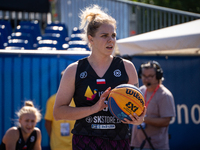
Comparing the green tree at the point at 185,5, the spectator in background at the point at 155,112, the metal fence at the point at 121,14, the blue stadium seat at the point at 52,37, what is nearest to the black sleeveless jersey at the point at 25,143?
the spectator in background at the point at 155,112

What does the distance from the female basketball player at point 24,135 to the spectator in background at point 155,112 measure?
1.57 m

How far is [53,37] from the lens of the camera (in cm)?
874

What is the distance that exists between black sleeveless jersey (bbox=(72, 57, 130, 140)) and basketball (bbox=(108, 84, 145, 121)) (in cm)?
12

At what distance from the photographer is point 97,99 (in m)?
2.28

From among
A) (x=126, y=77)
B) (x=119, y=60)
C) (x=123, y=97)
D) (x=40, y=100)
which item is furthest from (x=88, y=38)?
(x=40, y=100)

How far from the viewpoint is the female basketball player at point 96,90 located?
2260 millimetres

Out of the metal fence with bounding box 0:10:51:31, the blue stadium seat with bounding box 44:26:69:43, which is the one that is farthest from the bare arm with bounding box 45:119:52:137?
the metal fence with bounding box 0:10:51:31

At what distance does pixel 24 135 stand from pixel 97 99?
2243 millimetres

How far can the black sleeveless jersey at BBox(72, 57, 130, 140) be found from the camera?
2.26 meters

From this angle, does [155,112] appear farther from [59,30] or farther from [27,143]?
[59,30]

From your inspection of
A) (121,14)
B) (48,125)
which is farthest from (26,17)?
(48,125)

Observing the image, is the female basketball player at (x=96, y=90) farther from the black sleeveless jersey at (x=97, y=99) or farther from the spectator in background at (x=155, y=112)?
the spectator in background at (x=155, y=112)

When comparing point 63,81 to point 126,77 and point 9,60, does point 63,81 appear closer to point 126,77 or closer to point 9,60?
point 126,77

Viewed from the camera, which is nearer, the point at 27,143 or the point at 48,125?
the point at 27,143
